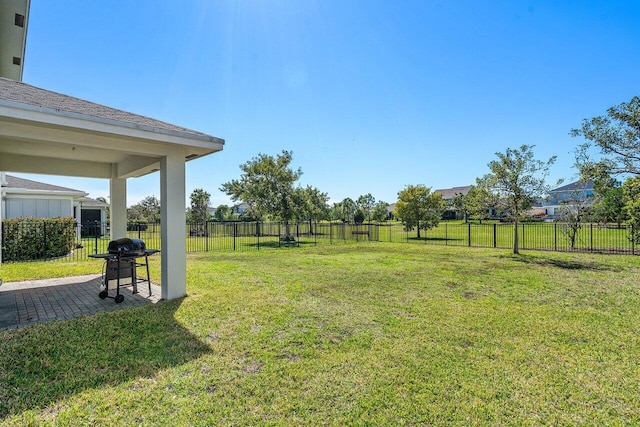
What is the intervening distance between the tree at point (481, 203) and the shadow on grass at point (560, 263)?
2.09 meters

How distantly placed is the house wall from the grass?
13.4 metres

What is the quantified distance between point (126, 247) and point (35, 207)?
12795mm

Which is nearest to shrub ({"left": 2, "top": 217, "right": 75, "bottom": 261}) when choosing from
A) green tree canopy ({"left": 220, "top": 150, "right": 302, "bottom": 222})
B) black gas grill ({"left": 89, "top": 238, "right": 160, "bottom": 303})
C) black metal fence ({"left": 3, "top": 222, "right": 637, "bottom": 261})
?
black metal fence ({"left": 3, "top": 222, "right": 637, "bottom": 261})

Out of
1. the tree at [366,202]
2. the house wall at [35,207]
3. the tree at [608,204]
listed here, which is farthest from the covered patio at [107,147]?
the tree at [366,202]

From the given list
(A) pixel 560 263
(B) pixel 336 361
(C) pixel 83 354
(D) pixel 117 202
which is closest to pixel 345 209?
(A) pixel 560 263

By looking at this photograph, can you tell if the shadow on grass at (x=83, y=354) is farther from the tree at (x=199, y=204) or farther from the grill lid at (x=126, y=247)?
the tree at (x=199, y=204)

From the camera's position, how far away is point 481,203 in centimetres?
1291

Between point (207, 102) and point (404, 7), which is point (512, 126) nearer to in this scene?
point (404, 7)

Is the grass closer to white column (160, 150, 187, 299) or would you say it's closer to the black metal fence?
white column (160, 150, 187, 299)

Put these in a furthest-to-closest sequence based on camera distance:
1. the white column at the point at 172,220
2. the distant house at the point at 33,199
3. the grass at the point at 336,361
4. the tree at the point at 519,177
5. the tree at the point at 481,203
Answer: the distant house at the point at 33,199
the tree at the point at 481,203
the tree at the point at 519,177
the white column at the point at 172,220
the grass at the point at 336,361

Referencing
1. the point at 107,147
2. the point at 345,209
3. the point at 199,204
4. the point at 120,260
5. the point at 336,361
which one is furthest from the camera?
Result: the point at 345,209

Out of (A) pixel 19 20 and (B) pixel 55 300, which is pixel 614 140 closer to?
(B) pixel 55 300

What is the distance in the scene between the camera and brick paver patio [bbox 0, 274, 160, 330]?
4.76 meters

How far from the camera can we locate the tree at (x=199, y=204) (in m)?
35.0
